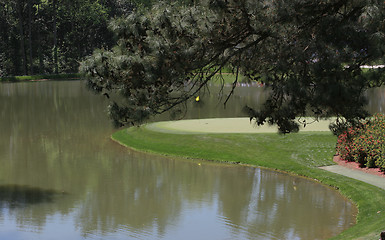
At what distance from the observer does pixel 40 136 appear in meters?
25.8

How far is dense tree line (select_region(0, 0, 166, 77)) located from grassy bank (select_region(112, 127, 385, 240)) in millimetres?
51173

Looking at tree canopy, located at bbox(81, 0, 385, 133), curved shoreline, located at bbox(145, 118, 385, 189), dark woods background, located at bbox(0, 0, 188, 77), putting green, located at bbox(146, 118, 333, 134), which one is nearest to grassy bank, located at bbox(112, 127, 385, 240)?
curved shoreline, located at bbox(145, 118, 385, 189)

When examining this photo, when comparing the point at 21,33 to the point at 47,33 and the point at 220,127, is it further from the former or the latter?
the point at 220,127

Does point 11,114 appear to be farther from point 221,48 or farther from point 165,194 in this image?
point 221,48

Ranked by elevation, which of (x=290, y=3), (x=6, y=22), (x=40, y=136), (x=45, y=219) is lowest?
(x=45, y=219)

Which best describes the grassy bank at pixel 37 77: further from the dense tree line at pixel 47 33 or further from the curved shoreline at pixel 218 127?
the curved shoreline at pixel 218 127

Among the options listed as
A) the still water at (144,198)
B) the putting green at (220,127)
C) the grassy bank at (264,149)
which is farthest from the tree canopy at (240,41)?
the putting green at (220,127)

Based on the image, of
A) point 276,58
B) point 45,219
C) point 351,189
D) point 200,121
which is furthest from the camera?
point 200,121

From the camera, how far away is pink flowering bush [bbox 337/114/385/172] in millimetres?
16234

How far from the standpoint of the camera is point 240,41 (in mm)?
11695

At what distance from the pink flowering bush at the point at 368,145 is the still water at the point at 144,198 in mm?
1711

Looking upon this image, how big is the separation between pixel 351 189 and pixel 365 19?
21.2ft

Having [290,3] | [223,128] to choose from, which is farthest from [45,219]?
[223,128]

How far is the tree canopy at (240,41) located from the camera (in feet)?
34.7
